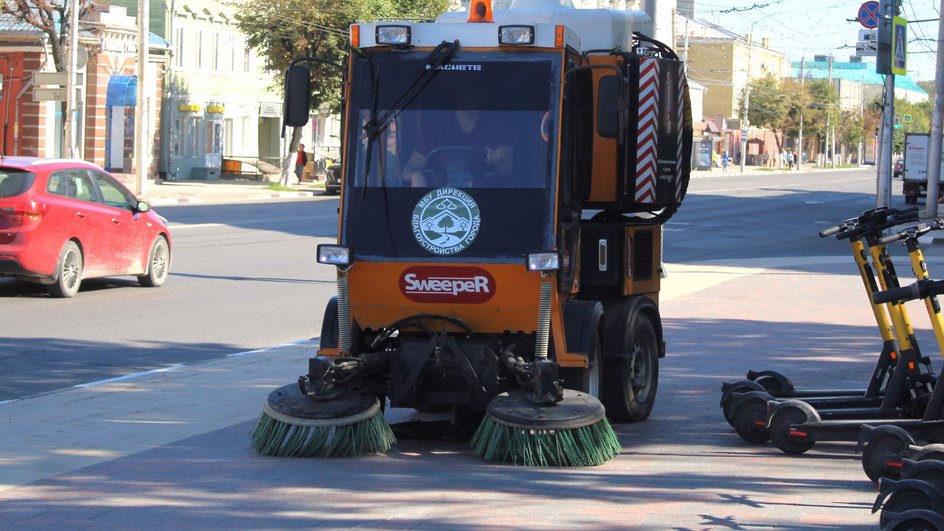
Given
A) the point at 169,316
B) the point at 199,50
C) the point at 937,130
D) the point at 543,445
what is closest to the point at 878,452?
the point at 543,445

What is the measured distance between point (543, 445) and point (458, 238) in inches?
56.3

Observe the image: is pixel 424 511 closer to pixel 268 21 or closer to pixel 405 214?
pixel 405 214

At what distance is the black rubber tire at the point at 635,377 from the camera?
880cm

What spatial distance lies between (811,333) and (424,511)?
28.3 ft

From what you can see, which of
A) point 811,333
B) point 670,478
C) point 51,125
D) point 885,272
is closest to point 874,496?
point 670,478

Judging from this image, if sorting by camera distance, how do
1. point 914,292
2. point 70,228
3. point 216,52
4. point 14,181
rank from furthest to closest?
point 216,52 → point 70,228 → point 14,181 → point 914,292

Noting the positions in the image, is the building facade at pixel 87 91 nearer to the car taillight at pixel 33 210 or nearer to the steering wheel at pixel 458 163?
the car taillight at pixel 33 210

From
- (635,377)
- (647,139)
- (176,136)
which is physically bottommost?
(635,377)

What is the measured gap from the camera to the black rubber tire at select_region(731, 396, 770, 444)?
8.19m

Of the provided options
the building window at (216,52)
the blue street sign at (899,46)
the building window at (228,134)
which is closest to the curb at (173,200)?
the building window at (216,52)

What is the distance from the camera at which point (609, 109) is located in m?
7.76

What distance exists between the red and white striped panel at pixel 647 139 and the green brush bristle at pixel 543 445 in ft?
6.97

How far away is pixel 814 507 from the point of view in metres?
6.71

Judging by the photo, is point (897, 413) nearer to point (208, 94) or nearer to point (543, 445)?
point (543, 445)
